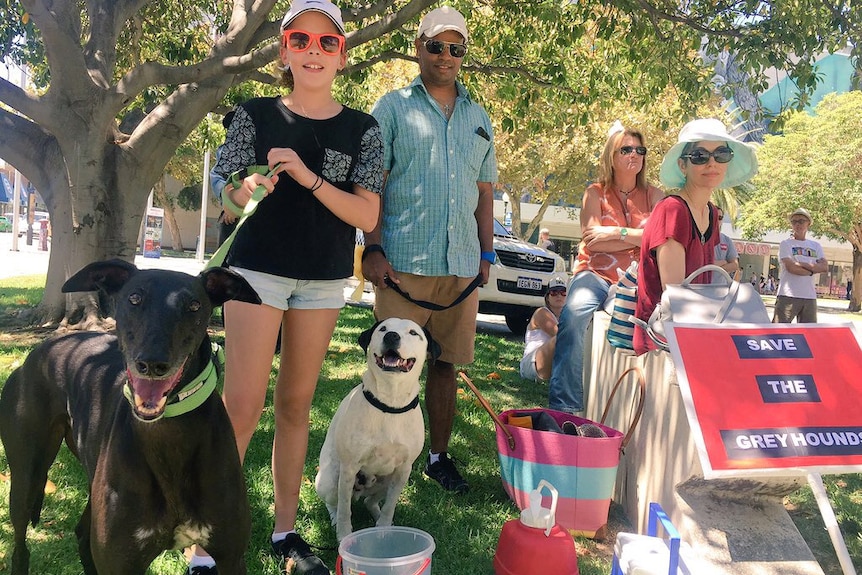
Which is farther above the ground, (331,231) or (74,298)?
(331,231)

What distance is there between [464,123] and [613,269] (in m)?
1.64

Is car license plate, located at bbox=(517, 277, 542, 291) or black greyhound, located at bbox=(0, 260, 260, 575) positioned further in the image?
car license plate, located at bbox=(517, 277, 542, 291)

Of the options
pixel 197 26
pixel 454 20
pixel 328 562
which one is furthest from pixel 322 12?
pixel 197 26

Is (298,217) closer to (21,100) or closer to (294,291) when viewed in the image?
(294,291)

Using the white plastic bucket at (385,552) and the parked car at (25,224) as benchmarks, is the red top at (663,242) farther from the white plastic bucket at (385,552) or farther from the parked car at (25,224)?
the parked car at (25,224)

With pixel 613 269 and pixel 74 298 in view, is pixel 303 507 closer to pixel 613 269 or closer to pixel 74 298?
pixel 613 269

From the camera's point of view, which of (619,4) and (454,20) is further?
(619,4)

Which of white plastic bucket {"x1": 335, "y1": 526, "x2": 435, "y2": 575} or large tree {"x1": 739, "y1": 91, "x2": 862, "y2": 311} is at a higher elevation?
large tree {"x1": 739, "y1": 91, "x2": 862, "y2": 311}

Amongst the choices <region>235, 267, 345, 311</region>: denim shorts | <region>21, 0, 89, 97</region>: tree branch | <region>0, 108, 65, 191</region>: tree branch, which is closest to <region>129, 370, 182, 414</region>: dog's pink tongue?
<region>235, 267, 345, 311</region>: denim shorts

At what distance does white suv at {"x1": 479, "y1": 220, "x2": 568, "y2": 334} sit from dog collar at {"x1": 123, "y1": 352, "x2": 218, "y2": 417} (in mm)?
8006

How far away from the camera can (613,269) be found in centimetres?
453

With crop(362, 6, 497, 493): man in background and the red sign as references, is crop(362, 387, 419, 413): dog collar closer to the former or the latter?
crop(362, 6, 497, 493): man in background

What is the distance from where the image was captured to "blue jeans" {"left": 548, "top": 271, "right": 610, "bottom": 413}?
4527 mm

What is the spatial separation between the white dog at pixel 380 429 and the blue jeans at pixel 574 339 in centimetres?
161
